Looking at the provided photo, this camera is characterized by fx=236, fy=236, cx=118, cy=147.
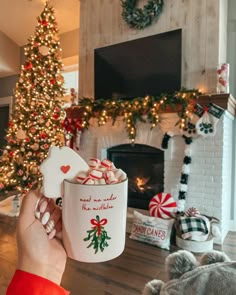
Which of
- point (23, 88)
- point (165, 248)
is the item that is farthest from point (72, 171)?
point (23, 88)

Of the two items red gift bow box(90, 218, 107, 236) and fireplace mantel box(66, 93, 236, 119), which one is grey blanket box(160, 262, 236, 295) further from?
fireplace mantel box(66, 93, 236, 119)

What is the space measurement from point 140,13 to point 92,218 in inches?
126

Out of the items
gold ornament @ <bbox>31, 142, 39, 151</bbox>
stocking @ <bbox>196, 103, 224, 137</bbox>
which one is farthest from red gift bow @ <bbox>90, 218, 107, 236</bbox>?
gold ornament @ <bbox>31, 142, 39, 151</bbox>

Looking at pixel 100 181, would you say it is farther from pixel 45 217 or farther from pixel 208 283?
pixel 208 283

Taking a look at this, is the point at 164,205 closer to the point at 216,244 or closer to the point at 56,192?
the point at 216,244

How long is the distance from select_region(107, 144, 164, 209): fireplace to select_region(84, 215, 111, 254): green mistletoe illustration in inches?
96.7

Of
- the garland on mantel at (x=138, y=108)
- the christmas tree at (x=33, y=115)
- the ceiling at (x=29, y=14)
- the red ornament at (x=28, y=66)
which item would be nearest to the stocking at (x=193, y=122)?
the garland on mantel at (x=138, y=108)

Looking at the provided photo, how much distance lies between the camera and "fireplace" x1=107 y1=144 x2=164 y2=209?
3.06 metres

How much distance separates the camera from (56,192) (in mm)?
617

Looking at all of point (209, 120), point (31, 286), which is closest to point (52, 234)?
point (31, 286)

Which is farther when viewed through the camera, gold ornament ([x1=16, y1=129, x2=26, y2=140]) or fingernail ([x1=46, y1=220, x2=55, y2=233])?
gold ornament ([x1=16, y1=129, x2=26, y2=140])

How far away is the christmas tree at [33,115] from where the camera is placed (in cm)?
371

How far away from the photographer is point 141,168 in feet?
10.5

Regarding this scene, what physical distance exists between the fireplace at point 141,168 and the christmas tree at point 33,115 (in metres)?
1.08
